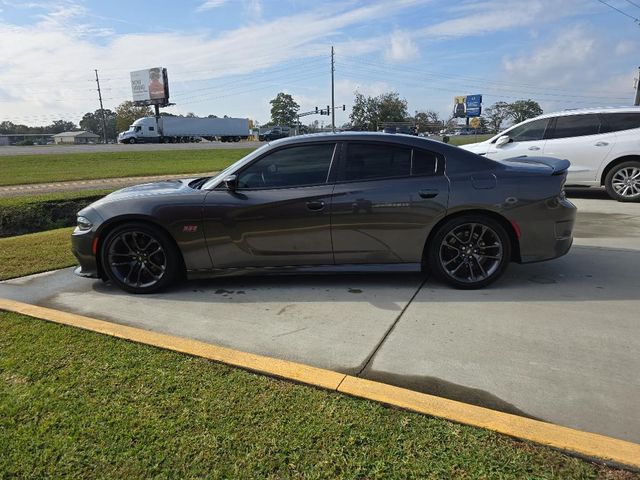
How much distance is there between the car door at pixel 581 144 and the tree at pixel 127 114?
366 ft

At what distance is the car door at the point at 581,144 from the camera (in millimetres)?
8852

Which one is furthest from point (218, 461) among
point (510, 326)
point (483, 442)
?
Answer: point (510, 326)

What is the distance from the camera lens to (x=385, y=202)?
4.26m

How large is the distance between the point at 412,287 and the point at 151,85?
3363 inches

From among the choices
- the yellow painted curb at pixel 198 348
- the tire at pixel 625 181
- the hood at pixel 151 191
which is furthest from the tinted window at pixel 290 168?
the tire at pixel 625 181

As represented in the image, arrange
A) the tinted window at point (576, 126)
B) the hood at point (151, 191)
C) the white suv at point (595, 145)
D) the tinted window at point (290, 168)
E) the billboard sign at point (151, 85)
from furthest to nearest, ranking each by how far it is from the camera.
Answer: the billboard sign at point (151, 85) → the tinted window at point (576, 126) → the white suv at point (595, 145) → the hood at point (151, 191) → the tinted window at point (290, 168)

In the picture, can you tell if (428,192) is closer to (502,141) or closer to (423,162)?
(423,162)

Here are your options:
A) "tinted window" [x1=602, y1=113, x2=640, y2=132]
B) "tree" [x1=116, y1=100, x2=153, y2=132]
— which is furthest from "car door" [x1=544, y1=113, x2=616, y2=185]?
"tree" [x1=116, y1=100, x2=153, y2=132]

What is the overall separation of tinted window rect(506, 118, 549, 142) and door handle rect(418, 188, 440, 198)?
6432 millimetres

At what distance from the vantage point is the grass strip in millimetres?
5329

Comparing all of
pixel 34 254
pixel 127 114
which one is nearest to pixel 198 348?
pixel 34 254

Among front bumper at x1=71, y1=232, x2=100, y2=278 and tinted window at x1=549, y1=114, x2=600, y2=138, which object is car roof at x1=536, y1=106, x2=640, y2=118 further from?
front bumper at x1=71, y1=232, x2=100, y2=278

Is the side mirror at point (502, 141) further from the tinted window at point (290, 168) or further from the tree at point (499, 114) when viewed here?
the tree at point (499, 114)

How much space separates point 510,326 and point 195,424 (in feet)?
7.82
